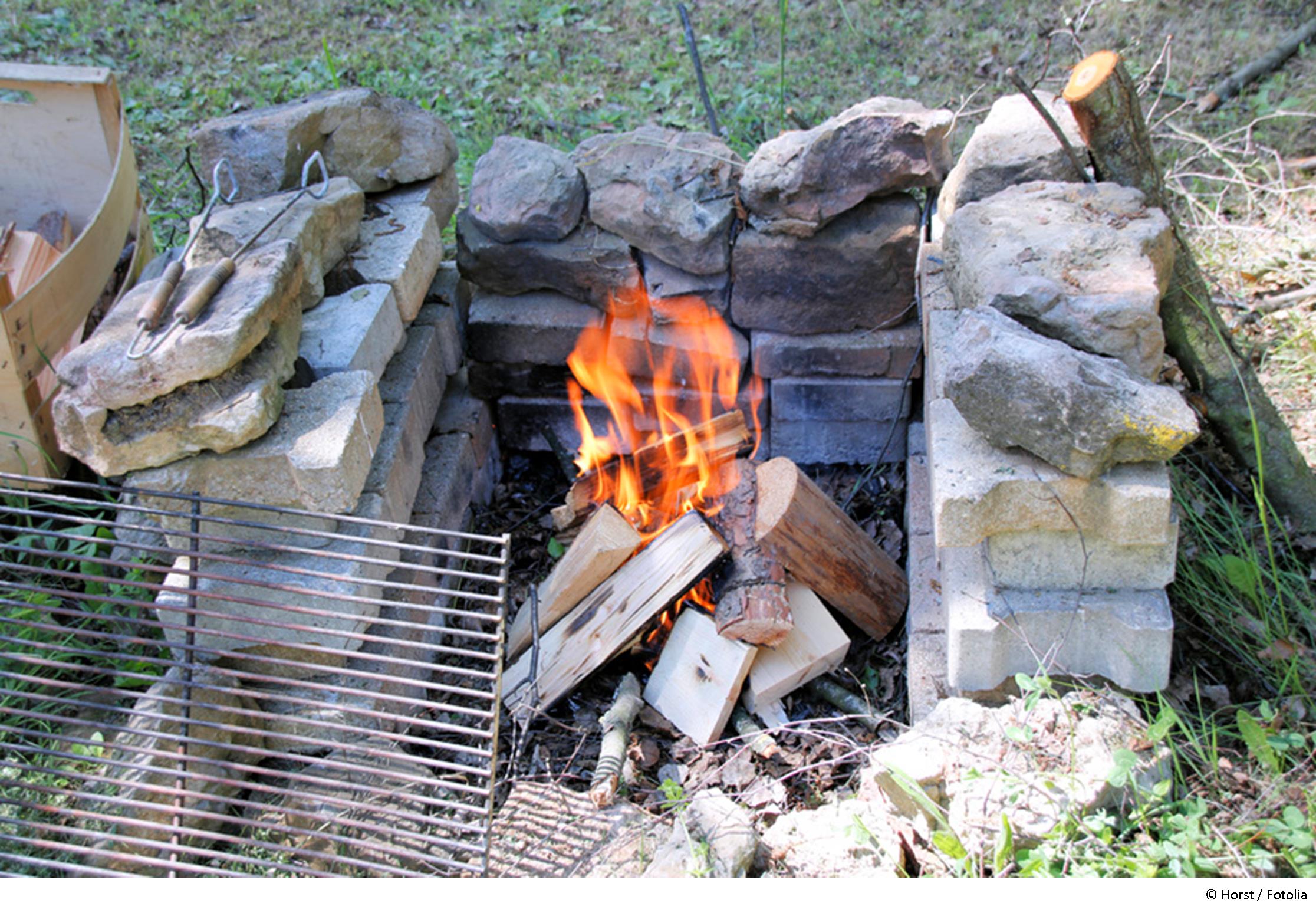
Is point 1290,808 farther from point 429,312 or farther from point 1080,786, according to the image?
point 429,312

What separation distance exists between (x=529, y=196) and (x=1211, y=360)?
2236 millimetres

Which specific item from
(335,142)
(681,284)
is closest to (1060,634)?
(681,284)

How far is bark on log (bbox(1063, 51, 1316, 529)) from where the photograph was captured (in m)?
3.08

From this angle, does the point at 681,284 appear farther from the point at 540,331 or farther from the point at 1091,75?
the point at 1091,75

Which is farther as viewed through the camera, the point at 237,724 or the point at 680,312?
the point at 680,312

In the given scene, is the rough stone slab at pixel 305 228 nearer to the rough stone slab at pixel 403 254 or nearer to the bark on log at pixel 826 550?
the rough stone slab at pixel 403 254

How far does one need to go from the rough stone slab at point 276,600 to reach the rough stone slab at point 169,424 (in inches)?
12.4

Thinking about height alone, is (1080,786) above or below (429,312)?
below

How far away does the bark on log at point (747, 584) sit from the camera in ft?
10.1

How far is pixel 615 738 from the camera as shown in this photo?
3.03 m

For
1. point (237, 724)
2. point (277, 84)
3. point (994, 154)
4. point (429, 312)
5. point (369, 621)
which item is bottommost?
point (237, 724)

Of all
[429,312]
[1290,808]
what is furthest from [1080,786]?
[429,312]

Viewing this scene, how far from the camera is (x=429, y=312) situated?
3.89m
